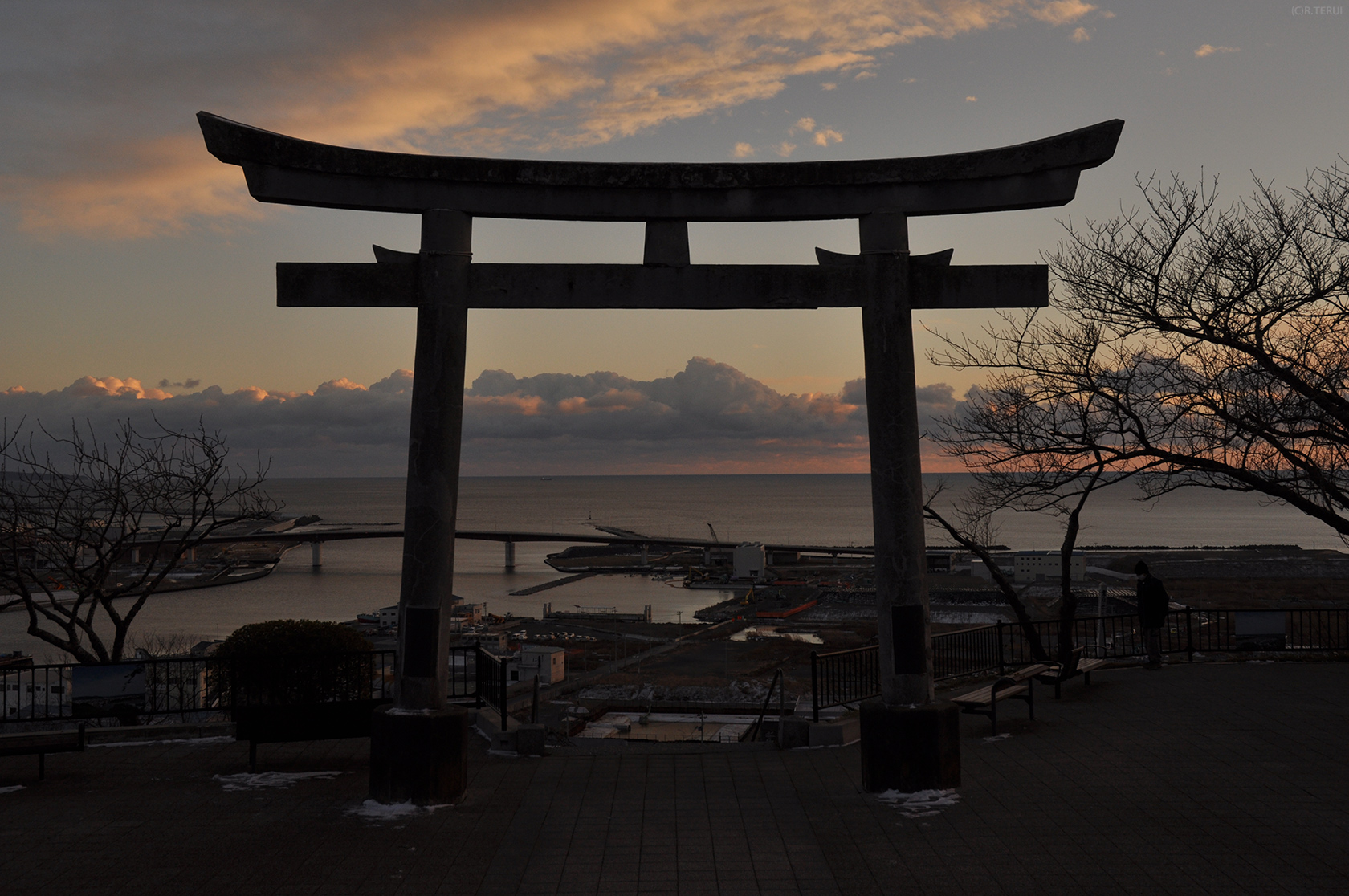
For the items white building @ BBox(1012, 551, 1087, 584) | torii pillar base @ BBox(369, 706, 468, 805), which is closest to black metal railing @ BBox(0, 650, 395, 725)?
torii pillar base @ BBox(369, 706, 468, 805)

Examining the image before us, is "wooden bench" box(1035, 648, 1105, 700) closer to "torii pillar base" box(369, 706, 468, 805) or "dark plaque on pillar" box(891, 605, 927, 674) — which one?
"dark plaque on pillar" box(891, 605, 927, 674)

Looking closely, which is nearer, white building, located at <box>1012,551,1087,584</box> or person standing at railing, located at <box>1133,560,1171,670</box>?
person standing at railing, located at <box>1133,560,1171,670</box>

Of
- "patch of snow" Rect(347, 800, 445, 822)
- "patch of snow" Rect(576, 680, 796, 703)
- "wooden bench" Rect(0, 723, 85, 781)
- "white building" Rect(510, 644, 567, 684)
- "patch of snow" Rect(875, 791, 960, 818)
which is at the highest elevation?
"wooden bench" Rect(0, 723, 85, 781)

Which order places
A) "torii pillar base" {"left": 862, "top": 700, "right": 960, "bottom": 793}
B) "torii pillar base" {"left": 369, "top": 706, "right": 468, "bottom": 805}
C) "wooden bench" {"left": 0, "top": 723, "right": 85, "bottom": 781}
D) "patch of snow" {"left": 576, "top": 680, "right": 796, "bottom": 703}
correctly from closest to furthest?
"torii pillar base" {"left": 369, "top": 706, "right": 468, "bottom": 805} → "torii pillar base" {"left": 862, "top": 700, "right": 960, "bottom": 793} → "wooden bench" {"left": 0, "top": 723, "right": 85, "bottom": 781} → "patch of snow" {"left": 576, "top": 680, "right": 796, "bottom": 703}

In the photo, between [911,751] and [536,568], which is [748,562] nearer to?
[536,568]

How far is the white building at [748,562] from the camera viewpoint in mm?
85125

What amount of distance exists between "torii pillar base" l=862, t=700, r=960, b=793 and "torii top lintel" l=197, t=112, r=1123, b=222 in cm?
500

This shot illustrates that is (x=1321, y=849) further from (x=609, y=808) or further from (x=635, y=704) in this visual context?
(x=635, y=704)

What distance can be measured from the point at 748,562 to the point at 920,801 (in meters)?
78.4

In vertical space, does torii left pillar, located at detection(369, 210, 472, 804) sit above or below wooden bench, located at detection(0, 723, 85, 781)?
above

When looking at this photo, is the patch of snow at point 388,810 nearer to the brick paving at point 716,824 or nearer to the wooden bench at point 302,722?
the brick paving at point 716,824

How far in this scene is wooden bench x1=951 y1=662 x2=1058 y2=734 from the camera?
1088cm

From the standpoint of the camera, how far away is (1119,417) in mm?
15148

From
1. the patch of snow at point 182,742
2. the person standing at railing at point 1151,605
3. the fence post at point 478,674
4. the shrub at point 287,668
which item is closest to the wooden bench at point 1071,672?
the person standing at railing at point 1151,605
